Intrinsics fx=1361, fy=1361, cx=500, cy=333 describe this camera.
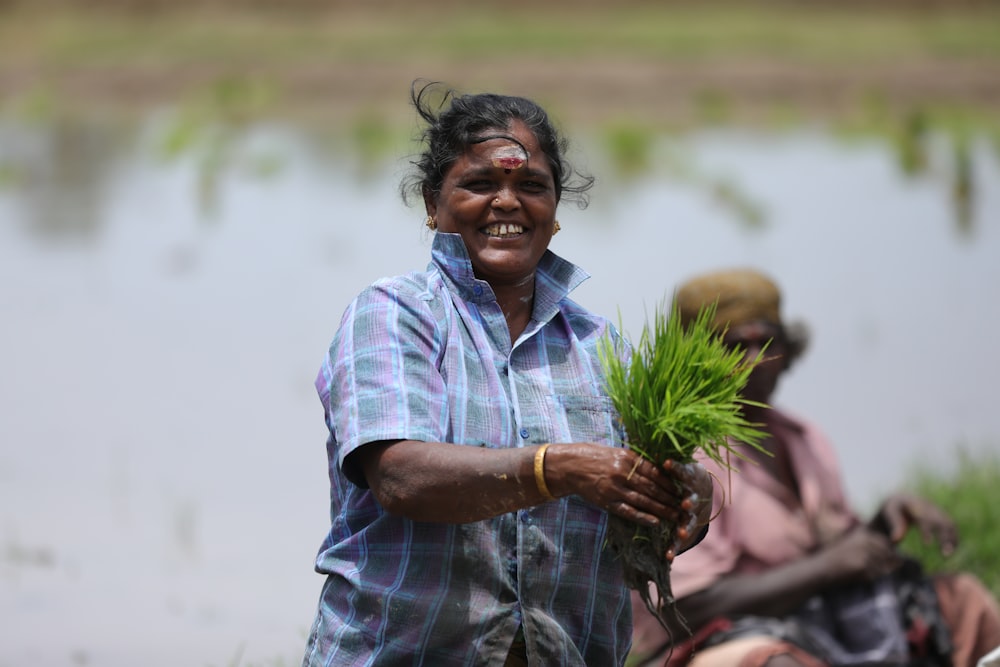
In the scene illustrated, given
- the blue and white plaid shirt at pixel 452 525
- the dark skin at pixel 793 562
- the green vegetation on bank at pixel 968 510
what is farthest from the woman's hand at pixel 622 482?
the green vegetation on bank at pixel 968 510

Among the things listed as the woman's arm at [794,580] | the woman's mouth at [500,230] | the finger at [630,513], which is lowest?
the woman's arm at [794,580]

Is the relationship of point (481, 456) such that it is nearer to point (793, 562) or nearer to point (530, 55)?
point (793, 562)

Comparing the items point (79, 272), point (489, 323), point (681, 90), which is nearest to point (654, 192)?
point (681, 90)

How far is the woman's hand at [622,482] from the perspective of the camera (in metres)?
2.12

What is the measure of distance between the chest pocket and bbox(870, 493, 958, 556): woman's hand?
2.02 m

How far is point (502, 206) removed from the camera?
8.13 ft

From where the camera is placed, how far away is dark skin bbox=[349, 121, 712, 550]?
213cm

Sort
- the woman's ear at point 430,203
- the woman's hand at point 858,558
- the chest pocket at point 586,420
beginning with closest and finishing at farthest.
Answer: the chest pocket at point 586,420 < the woman's ear at point 430,203 < the woman's hand at point 858,558

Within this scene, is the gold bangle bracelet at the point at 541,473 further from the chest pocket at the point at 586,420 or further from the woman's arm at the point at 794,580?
the woman's arm at the point at 794,580

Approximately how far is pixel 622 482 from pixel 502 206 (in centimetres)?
60

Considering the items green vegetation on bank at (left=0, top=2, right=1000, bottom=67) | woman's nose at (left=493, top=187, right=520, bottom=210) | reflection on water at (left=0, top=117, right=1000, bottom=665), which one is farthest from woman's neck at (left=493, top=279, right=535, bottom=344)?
green vegetation on bank at (left=0, top=2, right=1000, bottom=67)

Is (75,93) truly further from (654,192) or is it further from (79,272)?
(654,192)

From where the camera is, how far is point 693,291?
14.0 ft

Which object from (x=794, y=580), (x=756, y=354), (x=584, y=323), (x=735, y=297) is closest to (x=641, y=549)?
(x=584, y=323)
